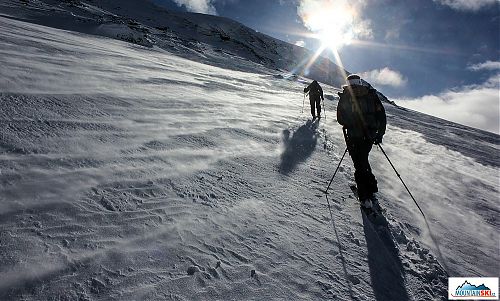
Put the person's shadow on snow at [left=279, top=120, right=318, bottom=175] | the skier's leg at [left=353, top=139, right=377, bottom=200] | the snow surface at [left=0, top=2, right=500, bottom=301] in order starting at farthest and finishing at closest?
the person's shadow on snow at [left=279, top=120, right=318, bottom=175], the skier's leg at [left=353, top=139, right=377, bottom=200], the snow surface at [left=0, top=2, right=500, bottom=301]

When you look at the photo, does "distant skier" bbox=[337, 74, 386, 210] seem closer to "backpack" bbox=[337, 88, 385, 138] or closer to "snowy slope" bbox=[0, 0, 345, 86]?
"backpack" bbox=[337, 88, 385, 138]

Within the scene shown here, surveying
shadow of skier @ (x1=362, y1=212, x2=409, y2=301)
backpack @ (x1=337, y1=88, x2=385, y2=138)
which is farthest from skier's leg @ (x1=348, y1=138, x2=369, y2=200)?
shadow of skier @ (x1=362, y1=212, x2=409, y2=301)

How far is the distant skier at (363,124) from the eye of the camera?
502 centimetres

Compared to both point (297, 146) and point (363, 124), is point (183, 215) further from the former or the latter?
point (297, 146)

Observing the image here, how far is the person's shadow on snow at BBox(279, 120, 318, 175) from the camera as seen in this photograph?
6201 mm

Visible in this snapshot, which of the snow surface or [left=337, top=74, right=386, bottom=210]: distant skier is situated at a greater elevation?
[left=337, top=74, right=386, bottom=210]: distant skier

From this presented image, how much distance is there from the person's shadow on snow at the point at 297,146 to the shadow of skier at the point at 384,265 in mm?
1911

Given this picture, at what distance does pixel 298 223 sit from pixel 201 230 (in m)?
1.32

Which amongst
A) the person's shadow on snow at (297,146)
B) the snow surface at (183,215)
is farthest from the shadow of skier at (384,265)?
the person's shadow on snow at (297,146)

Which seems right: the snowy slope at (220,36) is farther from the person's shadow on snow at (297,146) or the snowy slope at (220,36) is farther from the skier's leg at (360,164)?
the skier's leg at (360,164)

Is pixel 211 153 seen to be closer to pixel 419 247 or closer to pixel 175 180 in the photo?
pixel 175 180

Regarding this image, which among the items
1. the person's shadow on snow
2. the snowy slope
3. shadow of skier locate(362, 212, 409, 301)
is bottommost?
shadow of skier locate(362, 212, 409, 301)

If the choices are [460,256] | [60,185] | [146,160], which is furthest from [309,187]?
[60,185]

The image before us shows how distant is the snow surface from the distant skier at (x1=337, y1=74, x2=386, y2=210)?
1.38 feet
